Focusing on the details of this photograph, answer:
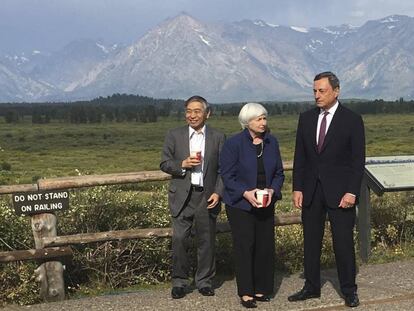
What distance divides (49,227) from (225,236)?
2017 mm

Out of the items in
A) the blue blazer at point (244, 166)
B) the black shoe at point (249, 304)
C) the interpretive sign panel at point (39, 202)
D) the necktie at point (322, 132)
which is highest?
the necktie at point (322, 132)

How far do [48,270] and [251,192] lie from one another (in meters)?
2.07

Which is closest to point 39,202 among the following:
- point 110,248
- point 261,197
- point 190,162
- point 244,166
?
point 110,248

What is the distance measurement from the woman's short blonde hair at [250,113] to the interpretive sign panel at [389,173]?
85.7 inches

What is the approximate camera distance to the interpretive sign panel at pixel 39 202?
230 inches

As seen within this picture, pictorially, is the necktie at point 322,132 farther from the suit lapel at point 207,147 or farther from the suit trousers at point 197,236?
the suit trousers at point 197,236

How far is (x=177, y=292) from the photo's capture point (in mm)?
5867

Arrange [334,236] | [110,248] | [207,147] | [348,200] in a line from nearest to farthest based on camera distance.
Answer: [348,200], [334,236], [207,147], [110,248]

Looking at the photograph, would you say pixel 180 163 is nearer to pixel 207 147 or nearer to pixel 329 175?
pixel 207 147

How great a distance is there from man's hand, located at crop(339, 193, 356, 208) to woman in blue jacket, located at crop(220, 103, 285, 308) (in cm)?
54

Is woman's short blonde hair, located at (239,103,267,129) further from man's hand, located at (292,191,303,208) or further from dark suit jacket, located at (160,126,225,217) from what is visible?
man's hand, located at (292,191,303,208)

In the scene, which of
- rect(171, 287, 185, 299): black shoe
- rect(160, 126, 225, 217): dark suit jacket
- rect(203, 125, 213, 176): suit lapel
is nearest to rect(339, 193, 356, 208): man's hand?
rect(160, 126, 225, 217): dark suit jacket

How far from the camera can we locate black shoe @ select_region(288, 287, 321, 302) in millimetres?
5668

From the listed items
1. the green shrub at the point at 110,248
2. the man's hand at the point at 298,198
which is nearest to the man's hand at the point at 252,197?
the man's hand at the point at 298,198
